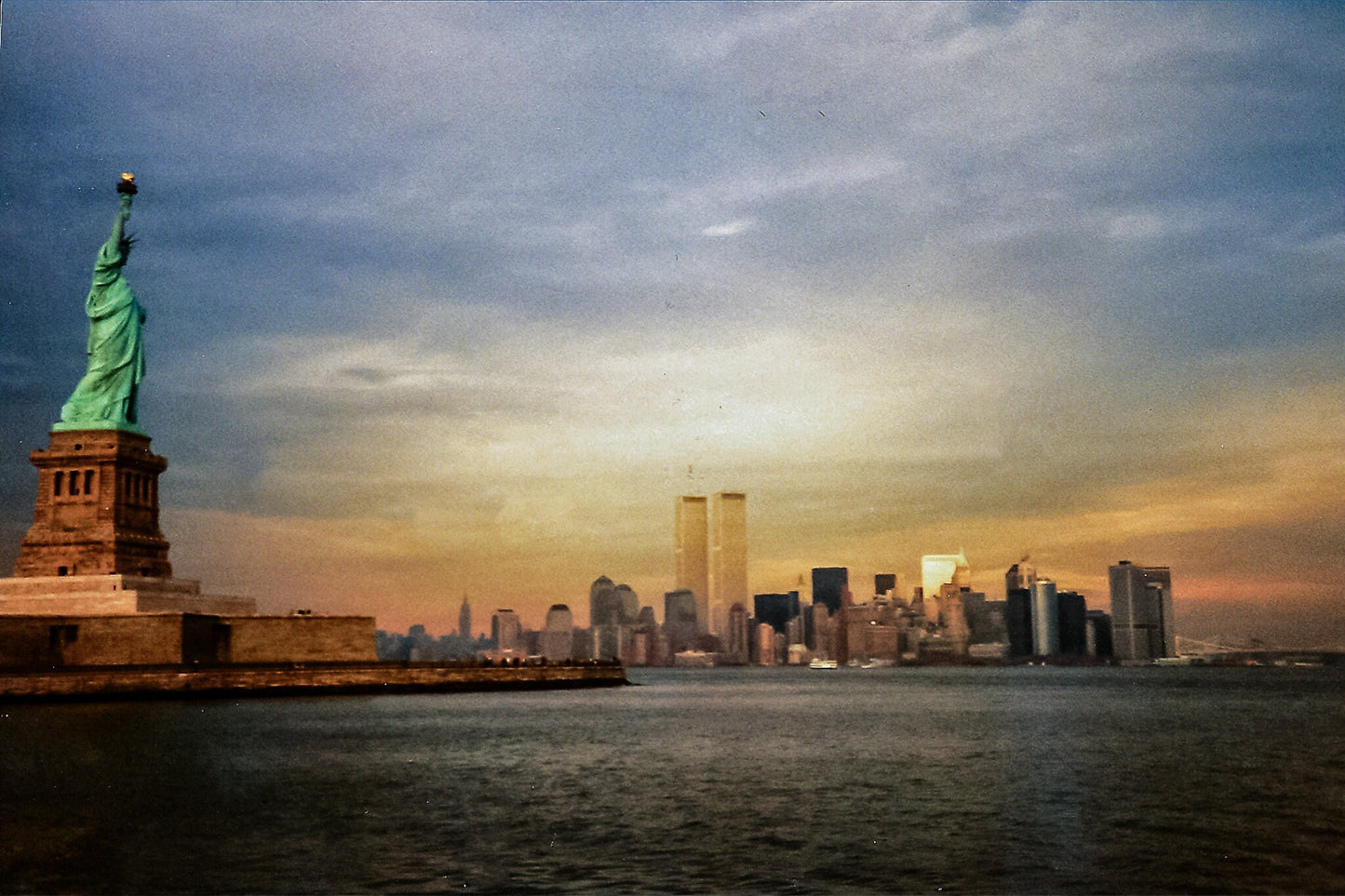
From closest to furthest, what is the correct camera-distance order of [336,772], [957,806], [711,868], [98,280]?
[711,868], [957,806], [336,772], [98,280]

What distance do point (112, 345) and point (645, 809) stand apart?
68.1m

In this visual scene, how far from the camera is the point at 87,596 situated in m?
74.1

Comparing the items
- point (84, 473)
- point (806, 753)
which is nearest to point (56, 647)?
point (84, 473)

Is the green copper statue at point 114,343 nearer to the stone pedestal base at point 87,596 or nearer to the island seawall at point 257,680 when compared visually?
the stone pedestal base at point 87,596

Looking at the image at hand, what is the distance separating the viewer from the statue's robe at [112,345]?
82.7 metres

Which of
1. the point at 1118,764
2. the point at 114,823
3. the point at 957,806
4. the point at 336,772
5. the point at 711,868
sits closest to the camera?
the point at 711,868

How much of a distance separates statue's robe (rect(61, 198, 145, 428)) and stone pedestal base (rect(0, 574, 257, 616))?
12219 millimetres

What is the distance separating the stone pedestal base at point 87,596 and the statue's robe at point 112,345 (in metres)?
12.2

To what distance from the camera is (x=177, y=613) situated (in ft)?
239

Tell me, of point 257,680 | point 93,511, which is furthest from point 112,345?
point 257,680

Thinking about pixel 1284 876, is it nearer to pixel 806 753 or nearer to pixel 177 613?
pixel 806 753

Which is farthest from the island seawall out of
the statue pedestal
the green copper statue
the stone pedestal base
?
the green copper statue

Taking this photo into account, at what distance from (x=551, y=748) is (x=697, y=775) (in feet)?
35.3

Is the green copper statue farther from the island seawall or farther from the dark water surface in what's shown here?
the dark water surface
